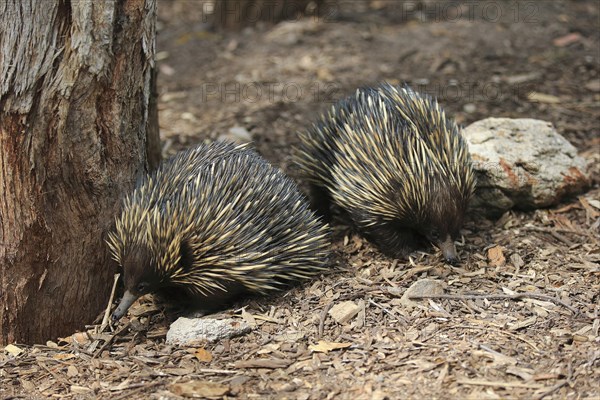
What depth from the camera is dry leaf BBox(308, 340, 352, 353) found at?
4.30 metres

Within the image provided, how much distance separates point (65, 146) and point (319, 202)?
217 cm

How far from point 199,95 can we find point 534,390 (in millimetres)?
5219

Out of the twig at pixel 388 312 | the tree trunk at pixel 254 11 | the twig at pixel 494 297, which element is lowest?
the twig at pixel 388 312

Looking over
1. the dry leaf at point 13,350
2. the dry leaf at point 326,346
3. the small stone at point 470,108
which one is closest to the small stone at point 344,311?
the dry leaf at point 326,346

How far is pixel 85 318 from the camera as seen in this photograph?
15.8 ft

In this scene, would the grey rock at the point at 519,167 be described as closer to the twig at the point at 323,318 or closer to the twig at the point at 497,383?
the twig at the point at 323,318

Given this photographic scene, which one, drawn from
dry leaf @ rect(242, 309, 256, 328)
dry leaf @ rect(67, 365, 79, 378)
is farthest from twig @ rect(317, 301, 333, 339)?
dry leaf @ rect(67, 365, 79, 378)

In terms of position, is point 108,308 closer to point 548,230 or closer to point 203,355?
point 203,355

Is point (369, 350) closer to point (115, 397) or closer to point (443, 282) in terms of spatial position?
point (443, 282)

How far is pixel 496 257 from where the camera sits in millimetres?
5227

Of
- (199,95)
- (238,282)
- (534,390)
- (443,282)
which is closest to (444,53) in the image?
(199,95)

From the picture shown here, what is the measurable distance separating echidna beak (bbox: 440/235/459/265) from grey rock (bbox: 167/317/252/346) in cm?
142

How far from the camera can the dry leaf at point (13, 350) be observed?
4.51m

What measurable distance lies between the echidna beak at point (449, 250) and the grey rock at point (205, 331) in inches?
56.0
